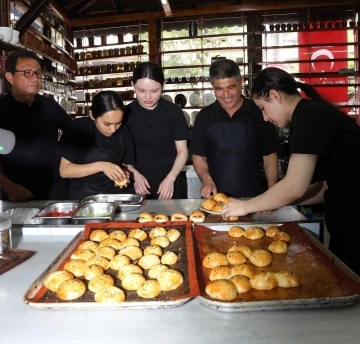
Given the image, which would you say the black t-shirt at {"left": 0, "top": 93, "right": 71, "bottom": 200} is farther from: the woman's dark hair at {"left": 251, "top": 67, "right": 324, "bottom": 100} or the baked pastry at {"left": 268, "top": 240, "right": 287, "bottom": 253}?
the baked pastry at {"left": 268, "top": 240, "right": 287, "bottom": 253}

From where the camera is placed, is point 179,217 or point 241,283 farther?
point 179,217

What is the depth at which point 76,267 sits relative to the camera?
4.80ft

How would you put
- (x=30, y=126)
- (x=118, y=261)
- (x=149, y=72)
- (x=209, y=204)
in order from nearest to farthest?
(x=118, y=261) → (x=209, y=204) → (x=149, y=72) → (x=30, y=126)

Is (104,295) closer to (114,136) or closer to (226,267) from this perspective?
(226,267)

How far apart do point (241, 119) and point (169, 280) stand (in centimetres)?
188

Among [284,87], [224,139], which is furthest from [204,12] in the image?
[284,87]

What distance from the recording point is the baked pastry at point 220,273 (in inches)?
54.9

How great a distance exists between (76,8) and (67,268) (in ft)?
22.4

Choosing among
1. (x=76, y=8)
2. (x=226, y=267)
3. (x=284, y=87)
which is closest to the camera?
(x=226, y=267)

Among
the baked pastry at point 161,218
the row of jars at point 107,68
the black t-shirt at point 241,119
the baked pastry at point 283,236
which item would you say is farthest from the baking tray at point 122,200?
the row of jars at point 107,68

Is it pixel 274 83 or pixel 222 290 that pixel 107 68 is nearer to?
pixel 274 83

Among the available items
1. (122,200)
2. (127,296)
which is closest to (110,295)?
(127,296)

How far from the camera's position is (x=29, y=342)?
104cm

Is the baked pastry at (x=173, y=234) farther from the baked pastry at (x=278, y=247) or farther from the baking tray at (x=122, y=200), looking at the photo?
the baking tray at (x=122, y=200)
